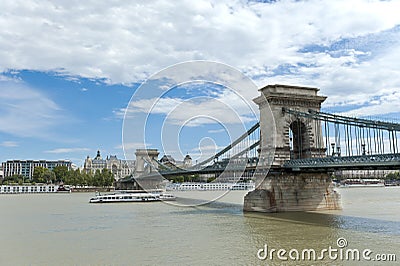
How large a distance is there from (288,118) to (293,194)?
5.48 metres

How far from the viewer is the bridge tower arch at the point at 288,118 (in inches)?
1179

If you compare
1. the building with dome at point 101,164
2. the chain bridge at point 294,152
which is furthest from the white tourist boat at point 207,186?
the chain bridge at point 294,152

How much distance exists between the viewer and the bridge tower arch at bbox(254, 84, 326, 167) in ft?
98.2

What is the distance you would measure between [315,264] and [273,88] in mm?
18541

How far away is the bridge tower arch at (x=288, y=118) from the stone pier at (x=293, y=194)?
1388 millimetres

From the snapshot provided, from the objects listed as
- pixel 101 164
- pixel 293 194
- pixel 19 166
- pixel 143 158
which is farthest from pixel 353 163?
pixel 19 166

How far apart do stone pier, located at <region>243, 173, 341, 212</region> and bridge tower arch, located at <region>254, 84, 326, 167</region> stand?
139cm

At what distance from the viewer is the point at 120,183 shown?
86938 mm

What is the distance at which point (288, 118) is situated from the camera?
3025 centimetres

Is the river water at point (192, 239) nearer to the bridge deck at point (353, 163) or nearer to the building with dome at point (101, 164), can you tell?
the bridge deck at point (353, 163)

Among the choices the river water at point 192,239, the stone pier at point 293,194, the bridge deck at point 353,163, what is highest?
the bridge deck at point 353,163

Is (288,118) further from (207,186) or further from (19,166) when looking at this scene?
(19,166)

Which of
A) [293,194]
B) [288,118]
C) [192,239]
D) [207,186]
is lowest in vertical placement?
[192,239]

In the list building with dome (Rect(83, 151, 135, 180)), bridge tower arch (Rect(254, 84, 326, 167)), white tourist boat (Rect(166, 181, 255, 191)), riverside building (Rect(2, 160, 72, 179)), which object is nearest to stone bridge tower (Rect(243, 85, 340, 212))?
bridge tower arch (Rect(254, 84, 326, 167))
